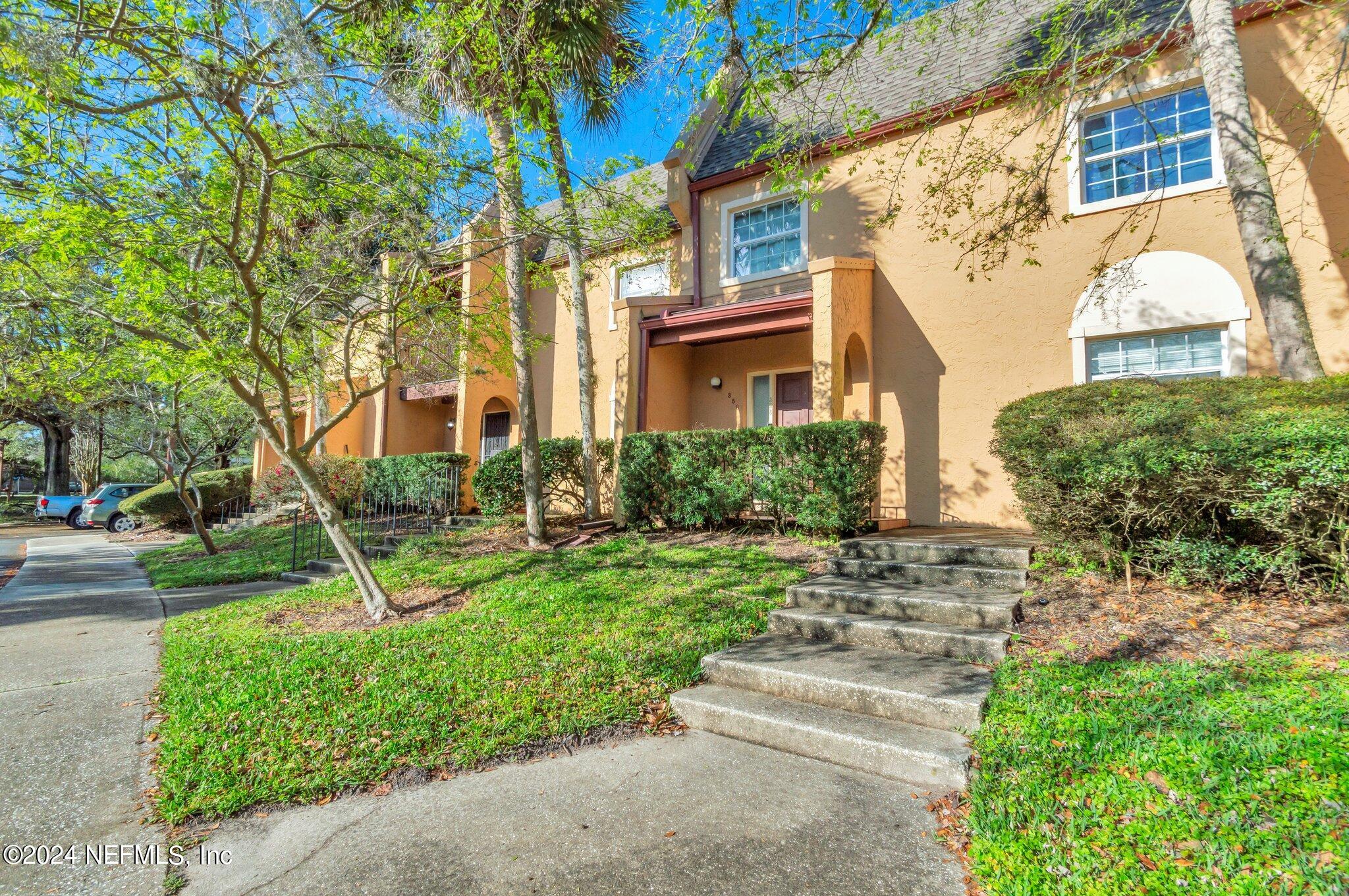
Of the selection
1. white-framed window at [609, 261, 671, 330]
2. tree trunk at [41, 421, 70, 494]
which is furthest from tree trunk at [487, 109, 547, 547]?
tree trunk at [41, 421, 70, 494]

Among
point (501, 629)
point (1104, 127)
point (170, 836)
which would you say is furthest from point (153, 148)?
point (1104, 127)

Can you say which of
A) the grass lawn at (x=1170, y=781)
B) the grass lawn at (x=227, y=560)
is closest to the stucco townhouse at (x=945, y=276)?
the grass lawn at (x=227, y=560)

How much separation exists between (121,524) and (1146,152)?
84.9ft

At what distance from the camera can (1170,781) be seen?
2.62 meters

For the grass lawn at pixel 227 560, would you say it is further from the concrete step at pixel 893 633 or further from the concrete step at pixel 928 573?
the concrete step at pixel 928 573

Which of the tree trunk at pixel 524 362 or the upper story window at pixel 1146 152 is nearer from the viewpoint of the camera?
the upper story window at pixel 1146 152

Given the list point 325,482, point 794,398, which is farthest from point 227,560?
point 794,398

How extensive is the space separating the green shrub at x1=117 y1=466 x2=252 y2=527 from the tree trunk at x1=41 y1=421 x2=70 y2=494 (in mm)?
8135

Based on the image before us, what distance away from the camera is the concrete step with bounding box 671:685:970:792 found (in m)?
3.07

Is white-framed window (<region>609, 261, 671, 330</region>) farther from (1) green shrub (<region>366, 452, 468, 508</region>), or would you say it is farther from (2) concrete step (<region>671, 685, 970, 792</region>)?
(2) concrete step (<region>671, 685, 970, 792</region>)

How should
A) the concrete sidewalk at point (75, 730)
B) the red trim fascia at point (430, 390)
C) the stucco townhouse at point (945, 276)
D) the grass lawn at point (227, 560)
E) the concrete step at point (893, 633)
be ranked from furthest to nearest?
the red trim fascia at point (430, 390)
the grass lawn at point (227, 560)
the stucco townhouse at point (945, 276)
the concrete step at point (893, 633)
the concrete sidewalk at point (75, 730)

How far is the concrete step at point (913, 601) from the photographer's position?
446cm

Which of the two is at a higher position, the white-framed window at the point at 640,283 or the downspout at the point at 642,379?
the white-framed window at the point at 640,283

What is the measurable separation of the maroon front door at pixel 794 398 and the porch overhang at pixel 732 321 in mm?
836
